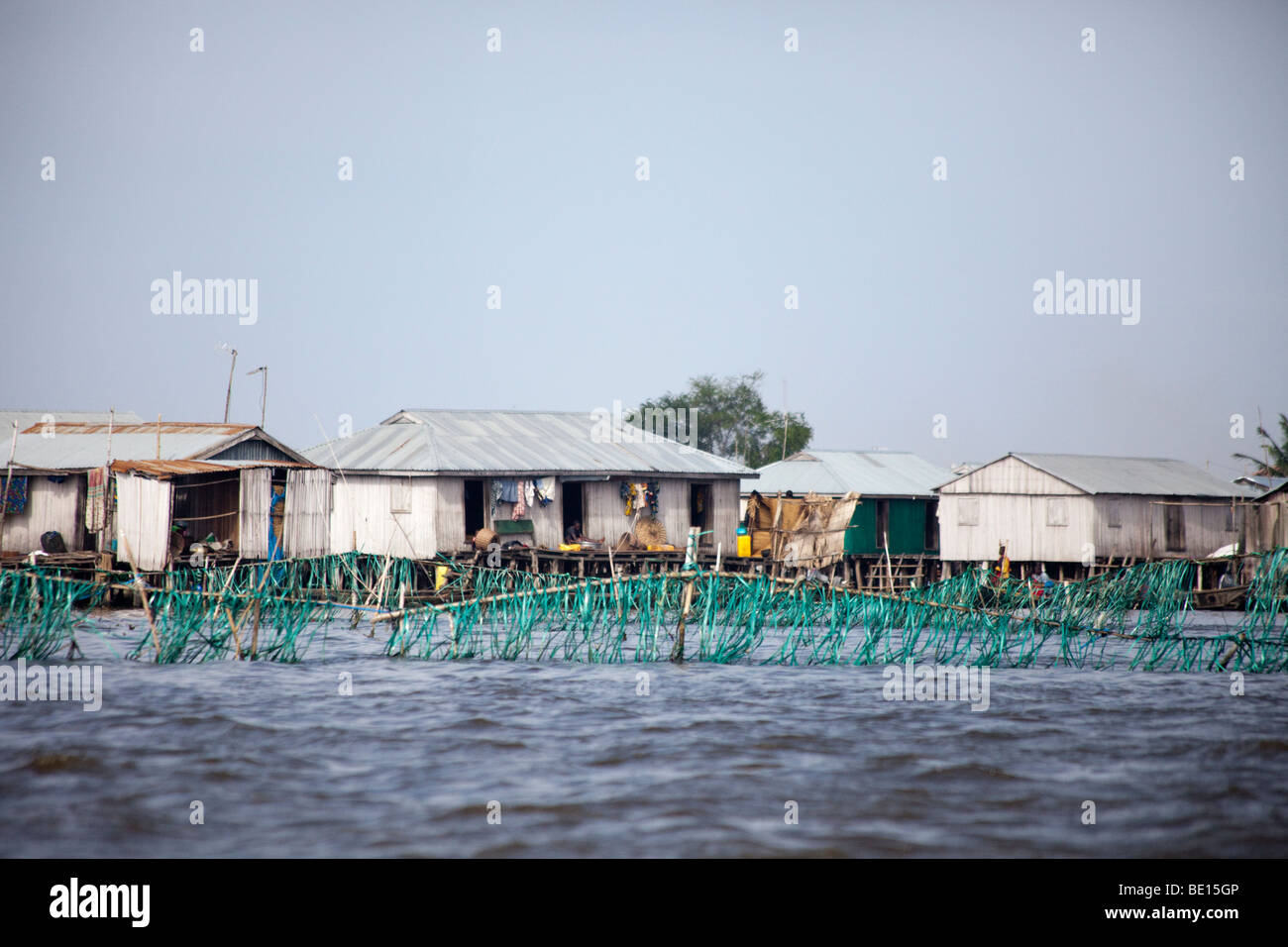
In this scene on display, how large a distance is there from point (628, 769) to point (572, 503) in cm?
1880

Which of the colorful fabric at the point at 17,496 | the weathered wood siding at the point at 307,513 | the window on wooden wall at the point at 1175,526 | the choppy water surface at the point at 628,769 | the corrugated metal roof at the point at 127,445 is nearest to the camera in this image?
the choppy water surface at the point at 628,769

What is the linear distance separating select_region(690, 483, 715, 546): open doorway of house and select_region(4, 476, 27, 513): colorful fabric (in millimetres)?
15951

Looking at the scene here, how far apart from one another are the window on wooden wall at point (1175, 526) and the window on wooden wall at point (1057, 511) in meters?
3.23

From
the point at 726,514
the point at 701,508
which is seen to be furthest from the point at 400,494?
the point at 726,514

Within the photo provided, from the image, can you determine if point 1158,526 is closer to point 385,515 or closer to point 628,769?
point 385,515

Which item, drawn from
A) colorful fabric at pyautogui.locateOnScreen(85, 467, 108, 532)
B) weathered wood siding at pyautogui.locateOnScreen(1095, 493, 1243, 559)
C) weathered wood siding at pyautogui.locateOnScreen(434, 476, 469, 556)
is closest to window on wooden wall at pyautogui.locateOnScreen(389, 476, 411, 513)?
weathered wood siding at pyautogui.locateOnScreen(434, 476, 469, 556)

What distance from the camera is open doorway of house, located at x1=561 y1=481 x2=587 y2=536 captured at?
26328 mm

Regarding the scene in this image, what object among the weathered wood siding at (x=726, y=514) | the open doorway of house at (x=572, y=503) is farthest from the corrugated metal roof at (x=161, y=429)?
the weathered wood siding at (x=726, y=514)

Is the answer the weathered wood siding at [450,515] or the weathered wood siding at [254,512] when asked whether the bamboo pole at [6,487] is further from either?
the weathered wood siding at [450,515]

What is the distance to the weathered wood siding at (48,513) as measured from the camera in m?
22.6

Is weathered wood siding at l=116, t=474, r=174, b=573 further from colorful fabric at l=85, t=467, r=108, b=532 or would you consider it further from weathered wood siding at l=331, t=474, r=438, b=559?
weathered wood siding at l=331, t=474, r=438, b=559

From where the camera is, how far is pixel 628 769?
8023 mm
